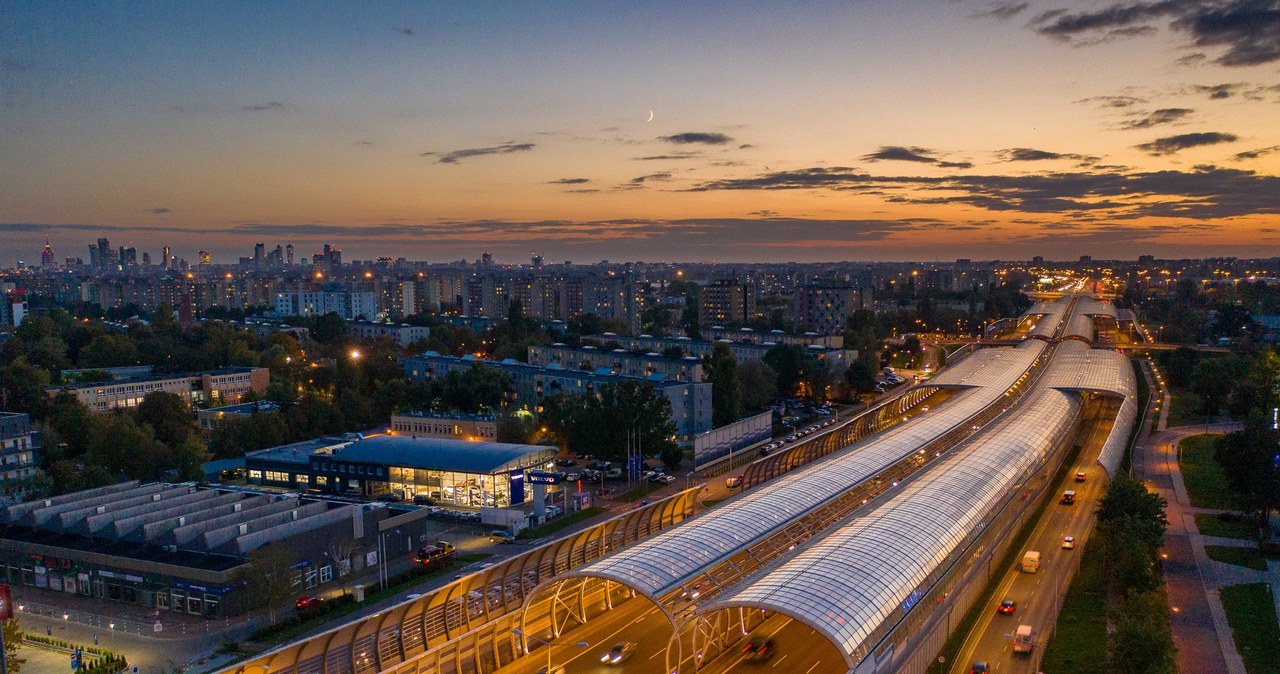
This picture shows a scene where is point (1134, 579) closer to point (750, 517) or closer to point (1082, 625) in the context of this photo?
point (1082, 625)

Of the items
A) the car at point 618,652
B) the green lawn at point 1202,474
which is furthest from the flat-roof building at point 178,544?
the green lawn at point 1202,474

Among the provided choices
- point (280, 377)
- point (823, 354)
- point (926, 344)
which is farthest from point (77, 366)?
point (926, 344)

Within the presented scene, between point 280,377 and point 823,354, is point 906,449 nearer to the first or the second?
point 823,354

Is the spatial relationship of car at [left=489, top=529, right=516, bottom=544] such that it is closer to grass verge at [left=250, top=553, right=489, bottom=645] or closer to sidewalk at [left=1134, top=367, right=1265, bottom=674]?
grass verge at [left=250, top=553, right=489, bottom=645]

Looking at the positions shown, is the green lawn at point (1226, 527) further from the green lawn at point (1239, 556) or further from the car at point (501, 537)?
the car at point (501, 537)

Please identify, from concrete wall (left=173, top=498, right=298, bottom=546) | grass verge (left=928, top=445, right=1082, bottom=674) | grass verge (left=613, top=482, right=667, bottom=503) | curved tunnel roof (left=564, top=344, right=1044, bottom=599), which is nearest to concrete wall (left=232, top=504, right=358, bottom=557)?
concrete wall (left=173, top=498, right=298, bottom=546)
